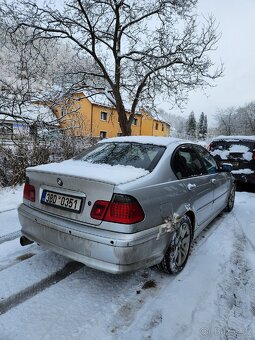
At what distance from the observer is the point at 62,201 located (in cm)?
276

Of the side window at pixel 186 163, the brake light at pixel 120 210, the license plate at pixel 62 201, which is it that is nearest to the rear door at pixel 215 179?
the side window at pixel 186 163

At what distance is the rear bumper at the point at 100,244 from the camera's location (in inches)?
95.4

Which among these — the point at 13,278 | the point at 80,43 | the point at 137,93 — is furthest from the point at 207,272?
the point at 80,43

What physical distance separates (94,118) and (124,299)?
36.0 meters

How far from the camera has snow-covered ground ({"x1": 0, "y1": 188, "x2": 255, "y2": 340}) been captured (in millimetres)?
2273

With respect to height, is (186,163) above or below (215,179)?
above

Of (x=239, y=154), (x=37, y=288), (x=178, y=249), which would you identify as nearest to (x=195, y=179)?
(x=178, y=249)

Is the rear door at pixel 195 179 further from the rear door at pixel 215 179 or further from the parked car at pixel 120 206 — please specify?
the rear door at pixel 215 179

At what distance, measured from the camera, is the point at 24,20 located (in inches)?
624

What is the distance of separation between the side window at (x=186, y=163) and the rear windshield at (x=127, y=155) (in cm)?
24

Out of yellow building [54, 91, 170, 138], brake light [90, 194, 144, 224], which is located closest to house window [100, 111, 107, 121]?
yellow building [54, 91, 170, 138]

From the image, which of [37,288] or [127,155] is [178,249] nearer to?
[127,155]

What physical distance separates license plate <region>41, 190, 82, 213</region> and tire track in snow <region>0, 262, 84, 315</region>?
832mm

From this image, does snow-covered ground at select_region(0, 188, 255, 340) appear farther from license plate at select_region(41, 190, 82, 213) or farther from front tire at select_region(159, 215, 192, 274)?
license plate at select_region(41, 190, 82, 213)
